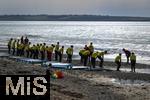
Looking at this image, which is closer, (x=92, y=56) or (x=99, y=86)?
(x=99, y=86)

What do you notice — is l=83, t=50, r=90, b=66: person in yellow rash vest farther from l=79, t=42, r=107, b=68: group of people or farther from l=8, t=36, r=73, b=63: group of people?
l=8, t=36, r=73, b=63: group of people

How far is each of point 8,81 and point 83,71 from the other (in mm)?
15737

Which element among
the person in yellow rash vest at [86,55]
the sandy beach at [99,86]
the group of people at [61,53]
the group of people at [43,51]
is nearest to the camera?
the sandy beach at [99,86]

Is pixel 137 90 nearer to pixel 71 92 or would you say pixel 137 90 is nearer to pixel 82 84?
pixel 82 84

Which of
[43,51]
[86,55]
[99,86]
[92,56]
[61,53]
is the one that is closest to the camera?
[99,86]

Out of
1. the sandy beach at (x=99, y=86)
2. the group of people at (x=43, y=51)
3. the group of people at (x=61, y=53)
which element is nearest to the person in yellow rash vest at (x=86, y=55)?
the group of people at (x=61, y=53)

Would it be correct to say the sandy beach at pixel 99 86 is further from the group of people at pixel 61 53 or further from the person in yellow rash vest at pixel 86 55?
the person in yellow rash vest at pixel 86 55

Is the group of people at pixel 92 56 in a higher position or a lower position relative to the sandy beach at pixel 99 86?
higher

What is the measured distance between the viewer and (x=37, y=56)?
36812mm

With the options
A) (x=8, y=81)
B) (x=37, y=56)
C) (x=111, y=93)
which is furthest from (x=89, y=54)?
(x=8, y=81)

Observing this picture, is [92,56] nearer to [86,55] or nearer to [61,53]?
[86,55]

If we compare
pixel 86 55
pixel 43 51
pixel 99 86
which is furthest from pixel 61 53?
pixel 99 86

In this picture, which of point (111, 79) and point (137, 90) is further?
point (111, 79)

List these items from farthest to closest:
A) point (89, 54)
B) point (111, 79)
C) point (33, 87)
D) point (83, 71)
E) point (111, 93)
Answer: point (89, 54), point (83, 71), point (111, 79), point (111, 93), point (33, 87)
